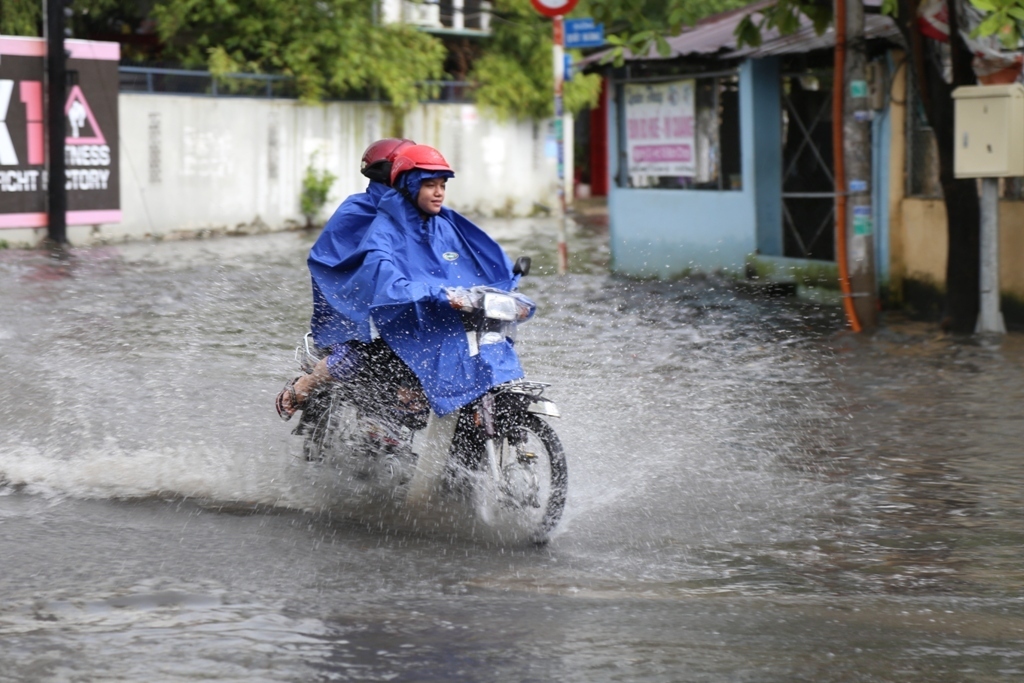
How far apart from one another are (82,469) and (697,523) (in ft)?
9.15

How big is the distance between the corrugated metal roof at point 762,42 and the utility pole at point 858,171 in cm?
60

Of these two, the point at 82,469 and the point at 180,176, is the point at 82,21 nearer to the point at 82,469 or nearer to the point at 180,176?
the point at 180,176

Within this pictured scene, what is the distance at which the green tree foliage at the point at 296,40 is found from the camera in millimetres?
24562

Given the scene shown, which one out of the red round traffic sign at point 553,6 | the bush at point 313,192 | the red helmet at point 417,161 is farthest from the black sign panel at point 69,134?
the red helmet at point 417,161

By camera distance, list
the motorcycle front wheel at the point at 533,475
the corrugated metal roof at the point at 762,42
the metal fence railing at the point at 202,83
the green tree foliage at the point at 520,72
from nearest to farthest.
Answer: the motorcycle front wheel at the point at 533,475, the corrugated metal roof at the point at 762,42, the metal fence railing at the point at 202,83, the green tree foliage at the point at 520,72

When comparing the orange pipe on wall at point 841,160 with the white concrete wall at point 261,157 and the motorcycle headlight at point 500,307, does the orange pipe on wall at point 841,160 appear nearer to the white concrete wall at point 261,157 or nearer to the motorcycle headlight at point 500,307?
the motorcycle headlight at point 500,307

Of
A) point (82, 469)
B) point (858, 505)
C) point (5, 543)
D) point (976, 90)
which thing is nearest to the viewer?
point (5, 543)

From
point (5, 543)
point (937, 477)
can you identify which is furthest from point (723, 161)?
point (5, 543)

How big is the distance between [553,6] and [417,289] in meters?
8.45

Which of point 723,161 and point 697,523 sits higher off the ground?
point 723,161

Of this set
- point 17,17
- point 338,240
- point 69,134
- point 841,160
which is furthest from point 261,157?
point 338,240

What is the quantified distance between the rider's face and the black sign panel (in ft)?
48.8

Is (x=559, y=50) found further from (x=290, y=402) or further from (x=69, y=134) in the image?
(x=290, y=402)

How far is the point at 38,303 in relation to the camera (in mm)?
12859
